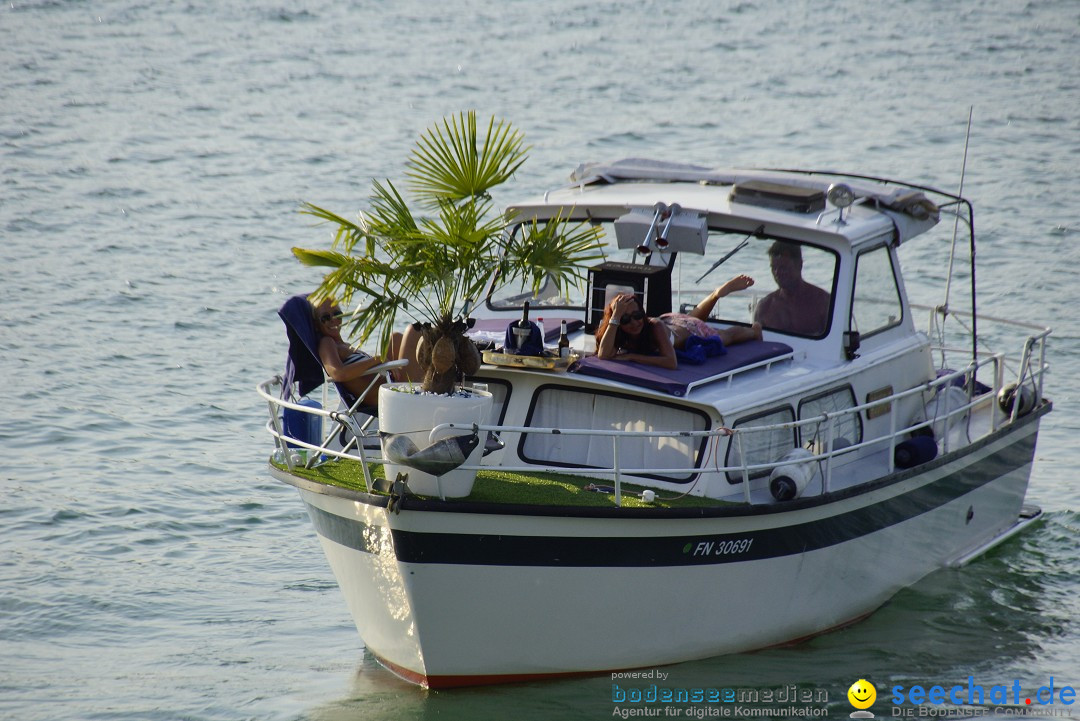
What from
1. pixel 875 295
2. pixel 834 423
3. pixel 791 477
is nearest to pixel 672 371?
pixel 791 477

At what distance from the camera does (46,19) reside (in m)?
34.6

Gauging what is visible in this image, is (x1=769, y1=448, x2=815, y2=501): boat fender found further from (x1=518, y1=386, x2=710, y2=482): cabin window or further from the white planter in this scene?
the white planter

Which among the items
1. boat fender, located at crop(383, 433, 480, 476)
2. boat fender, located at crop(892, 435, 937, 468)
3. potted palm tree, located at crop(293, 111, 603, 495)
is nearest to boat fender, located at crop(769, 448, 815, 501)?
boat fender, located at crop(892, 435, 937, 468)

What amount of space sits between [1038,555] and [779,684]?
4434 millimetres

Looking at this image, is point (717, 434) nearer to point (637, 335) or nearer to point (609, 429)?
point (609, 429)

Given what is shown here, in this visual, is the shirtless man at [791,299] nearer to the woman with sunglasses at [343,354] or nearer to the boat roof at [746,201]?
the boat roof at [746,201]

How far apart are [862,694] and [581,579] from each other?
2589 mm

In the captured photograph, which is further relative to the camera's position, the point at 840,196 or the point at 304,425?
the point at 840,196

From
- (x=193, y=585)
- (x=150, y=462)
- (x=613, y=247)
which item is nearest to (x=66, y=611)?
(x=193, y=585)

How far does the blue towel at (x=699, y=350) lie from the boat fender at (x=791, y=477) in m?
0.98

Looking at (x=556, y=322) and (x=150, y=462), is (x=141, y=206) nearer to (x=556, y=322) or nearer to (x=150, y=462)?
(x=150, y=462)

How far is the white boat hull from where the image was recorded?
8867 millimetres

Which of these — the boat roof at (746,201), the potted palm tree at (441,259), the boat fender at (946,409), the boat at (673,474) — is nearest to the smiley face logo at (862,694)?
the boat at (673,474)

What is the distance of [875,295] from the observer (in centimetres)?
1127
